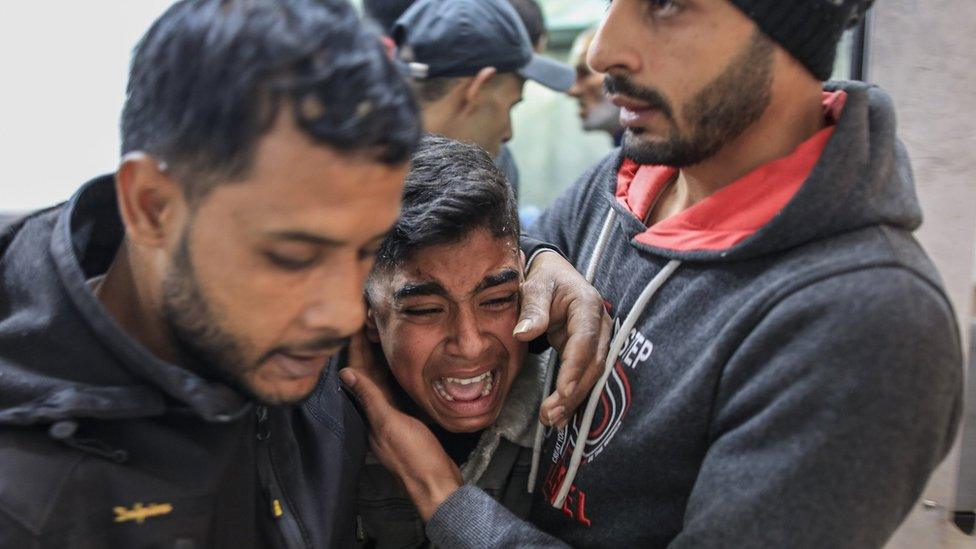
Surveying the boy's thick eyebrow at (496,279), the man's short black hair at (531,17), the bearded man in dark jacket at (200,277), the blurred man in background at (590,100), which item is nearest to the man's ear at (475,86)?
the man's short black hair at (531,17)

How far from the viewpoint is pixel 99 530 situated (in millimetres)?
1324

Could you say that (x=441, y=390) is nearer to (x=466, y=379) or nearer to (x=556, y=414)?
(x=466, y=379)

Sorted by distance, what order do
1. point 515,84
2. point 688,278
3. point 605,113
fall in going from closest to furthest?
point 688,278
point 515,84
point 605,113

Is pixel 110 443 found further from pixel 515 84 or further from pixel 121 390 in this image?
pixel 515 84

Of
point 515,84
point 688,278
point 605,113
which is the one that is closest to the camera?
point 688,278

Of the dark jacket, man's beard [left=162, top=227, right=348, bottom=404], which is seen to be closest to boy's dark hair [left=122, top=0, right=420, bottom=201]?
man's beard [left=162, top=227, right=348, bottom=404]

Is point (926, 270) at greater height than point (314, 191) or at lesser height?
lesser

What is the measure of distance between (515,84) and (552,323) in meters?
1.98

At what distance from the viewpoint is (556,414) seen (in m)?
1.75

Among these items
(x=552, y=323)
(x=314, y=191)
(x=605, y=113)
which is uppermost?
(x=314, y=191)

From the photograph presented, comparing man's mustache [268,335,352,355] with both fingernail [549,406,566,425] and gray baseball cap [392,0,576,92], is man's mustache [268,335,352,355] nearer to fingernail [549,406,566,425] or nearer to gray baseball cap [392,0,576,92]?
fingernail [549,406,566,425]

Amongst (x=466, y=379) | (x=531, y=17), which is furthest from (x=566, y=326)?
(x=531, y=17)

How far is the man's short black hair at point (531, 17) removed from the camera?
171 inches

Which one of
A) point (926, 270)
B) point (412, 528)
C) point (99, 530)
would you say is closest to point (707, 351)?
point (926, 270)
